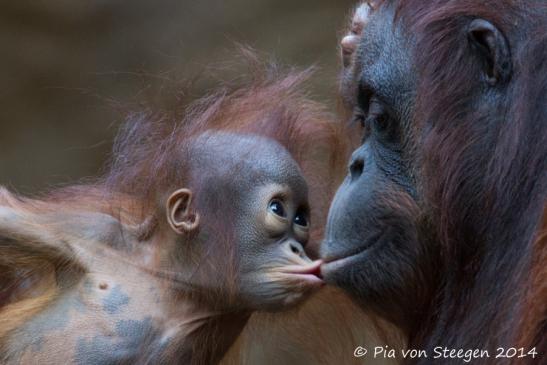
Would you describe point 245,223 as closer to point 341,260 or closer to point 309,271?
point 309,271

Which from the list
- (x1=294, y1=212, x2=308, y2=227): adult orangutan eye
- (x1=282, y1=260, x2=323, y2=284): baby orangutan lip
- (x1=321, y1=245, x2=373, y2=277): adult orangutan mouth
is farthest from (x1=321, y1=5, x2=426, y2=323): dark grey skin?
(x1=294, y1=212, x2=308, y2=227): adult orangutan eye

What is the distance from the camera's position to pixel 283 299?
257 cm

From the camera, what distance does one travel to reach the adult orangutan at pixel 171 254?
2.61 m

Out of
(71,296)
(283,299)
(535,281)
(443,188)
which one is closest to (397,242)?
(443,188)

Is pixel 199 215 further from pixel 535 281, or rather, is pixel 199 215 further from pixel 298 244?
pixel 535 281

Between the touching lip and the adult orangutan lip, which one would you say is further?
the adult orangutan lip

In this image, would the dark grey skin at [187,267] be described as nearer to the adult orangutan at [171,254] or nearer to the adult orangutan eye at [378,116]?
the adult orangutan at [171,254]

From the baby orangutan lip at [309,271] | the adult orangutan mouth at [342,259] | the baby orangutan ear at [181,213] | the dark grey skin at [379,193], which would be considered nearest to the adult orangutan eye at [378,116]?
the dark grey skin at [379,193]

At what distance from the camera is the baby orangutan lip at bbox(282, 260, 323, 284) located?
252 centimetres

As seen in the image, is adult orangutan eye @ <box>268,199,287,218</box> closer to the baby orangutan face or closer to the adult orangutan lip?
the baby orangutan face

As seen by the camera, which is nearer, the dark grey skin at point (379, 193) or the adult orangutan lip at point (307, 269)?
the dark grey skin at point (379, 193)

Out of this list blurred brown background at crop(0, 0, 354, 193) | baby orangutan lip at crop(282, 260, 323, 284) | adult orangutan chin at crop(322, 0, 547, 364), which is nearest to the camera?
adult orangutan chin at crop(322, 0, 547, 364)

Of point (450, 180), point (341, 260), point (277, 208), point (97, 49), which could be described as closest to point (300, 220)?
point (277, 208)

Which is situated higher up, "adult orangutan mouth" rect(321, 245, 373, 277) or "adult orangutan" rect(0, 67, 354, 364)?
"adult orangutan mouth" rect(321, 245, 373, 277)
